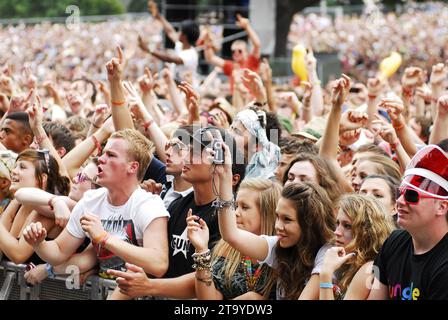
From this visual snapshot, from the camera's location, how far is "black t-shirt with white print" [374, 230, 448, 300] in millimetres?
4148

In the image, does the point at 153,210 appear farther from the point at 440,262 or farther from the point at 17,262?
the point at 440,262

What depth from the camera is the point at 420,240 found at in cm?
430

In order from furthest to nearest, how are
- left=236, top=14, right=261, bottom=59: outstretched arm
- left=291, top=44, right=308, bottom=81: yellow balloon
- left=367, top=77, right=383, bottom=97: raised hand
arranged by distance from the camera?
left=236, top=14, right=261, bottom=59: outstretched arm < left=291, top=44, right=308, bottom=81: yellow balloon < left=367, top=77, right=383, bottom=97: raised hand

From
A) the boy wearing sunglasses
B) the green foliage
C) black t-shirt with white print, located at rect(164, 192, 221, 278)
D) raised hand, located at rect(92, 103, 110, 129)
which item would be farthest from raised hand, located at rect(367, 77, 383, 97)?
the green foliage

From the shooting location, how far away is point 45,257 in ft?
18.3

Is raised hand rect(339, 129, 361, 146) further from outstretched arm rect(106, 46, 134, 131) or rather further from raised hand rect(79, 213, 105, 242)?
raised hand rect(79, 213, 105, 242)

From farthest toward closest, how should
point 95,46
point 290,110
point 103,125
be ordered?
point 95,46
point 290,110
point 103,125

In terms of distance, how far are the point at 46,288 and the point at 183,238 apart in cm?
114

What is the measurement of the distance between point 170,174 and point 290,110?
14.9 feet

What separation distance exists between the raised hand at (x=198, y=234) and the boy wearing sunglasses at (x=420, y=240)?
0.93 m

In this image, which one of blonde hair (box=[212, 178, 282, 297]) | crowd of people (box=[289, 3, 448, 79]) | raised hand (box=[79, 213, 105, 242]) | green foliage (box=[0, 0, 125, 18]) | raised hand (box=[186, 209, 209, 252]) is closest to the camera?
raised hand (box=[186, 209, 209, 252])

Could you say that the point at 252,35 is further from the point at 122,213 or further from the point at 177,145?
the point at 122,213
